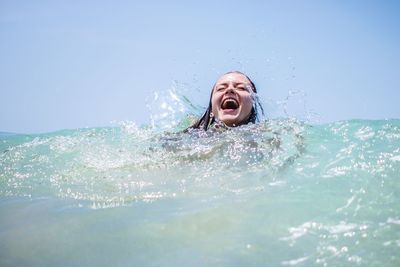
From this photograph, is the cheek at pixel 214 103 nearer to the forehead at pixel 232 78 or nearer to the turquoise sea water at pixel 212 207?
the forehead at pixel 232 78

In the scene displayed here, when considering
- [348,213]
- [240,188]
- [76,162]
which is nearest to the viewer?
[348,213]

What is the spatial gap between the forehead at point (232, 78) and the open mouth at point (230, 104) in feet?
1.30

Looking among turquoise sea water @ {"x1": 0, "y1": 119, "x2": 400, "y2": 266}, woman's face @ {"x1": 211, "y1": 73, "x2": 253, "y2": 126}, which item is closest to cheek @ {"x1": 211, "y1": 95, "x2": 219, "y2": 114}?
woman's face @ {"x1": 211, "y1": 73, "x2": 253, "y2": 126}

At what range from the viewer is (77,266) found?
199cm

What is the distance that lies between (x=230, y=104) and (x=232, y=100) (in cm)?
9

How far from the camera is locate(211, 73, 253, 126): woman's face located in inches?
220

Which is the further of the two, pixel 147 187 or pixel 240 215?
pixel 147 187

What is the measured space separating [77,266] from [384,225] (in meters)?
1.92

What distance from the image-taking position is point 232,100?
567 cm

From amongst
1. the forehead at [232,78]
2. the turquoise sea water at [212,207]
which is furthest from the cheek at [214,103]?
the turquoise sea water at [212,207]

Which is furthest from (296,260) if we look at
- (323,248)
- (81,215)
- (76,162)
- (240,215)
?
(76,162)

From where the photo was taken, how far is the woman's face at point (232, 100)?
5598mm

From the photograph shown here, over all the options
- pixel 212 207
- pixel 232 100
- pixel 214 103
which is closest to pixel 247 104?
pixel 232 100

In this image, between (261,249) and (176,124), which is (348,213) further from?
(176,124)
